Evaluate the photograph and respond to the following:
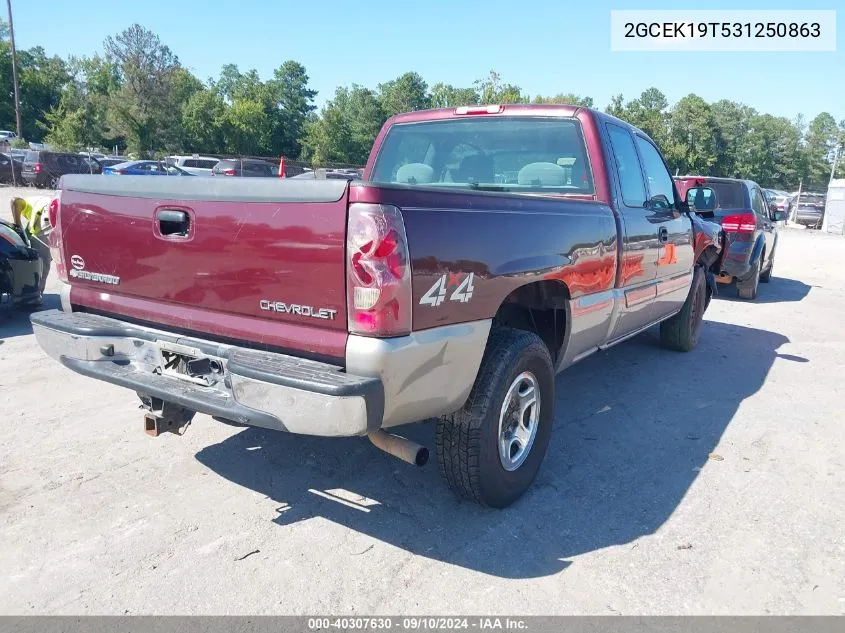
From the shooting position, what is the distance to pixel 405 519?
314 cm

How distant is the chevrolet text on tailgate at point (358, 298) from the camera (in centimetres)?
238

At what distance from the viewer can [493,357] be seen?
9.87ft

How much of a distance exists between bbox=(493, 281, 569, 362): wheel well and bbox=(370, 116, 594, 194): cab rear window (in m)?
0.88

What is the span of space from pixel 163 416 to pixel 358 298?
1.28 metres

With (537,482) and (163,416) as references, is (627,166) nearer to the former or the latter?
(537,482)

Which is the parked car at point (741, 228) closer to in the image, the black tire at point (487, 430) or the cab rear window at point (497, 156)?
the cab rear window at point (497, 156)

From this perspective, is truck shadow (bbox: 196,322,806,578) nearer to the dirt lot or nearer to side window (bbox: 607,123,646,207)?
the dirt lot

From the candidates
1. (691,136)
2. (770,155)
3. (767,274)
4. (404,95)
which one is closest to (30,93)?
(404,95)

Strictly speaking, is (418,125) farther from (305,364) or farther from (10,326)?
(10,326)

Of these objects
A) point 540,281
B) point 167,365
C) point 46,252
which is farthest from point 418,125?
point 46,252

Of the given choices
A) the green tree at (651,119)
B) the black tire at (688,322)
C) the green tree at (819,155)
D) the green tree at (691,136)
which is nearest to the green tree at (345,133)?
the green tree at (651,119)

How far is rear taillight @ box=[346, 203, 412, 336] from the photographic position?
2.32 metres

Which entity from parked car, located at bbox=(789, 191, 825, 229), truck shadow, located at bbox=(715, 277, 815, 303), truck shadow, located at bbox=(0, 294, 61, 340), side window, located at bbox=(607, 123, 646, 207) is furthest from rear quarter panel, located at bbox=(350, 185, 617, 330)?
parked car, located at bbox=(789, 191, 825, 229)

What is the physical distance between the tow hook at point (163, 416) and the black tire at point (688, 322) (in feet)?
16.2
